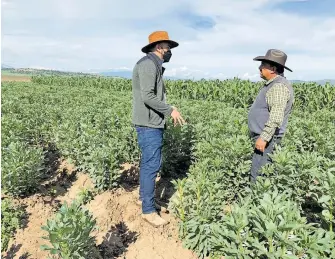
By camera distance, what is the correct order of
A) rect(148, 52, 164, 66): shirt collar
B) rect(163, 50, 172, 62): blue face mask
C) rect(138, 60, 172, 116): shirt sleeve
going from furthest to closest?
rect(163, 50, 172, 62): blue face mask, rect(148, 52, 164, 66): shirt collar, rect(138, 60, 172, 116): shirt sleeve

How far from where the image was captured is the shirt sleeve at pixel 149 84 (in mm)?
4480

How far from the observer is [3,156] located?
5996 mm

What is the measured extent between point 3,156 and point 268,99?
4.39 m

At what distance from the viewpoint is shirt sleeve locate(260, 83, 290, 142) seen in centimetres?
450

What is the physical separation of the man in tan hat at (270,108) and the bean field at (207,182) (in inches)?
9.1

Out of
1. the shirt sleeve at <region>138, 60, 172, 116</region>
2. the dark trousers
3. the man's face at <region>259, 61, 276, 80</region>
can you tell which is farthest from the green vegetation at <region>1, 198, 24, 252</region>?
the man's face at <region>259, 61, 276, 80</region>

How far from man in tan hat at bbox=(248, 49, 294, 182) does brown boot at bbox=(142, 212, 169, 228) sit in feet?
4.65

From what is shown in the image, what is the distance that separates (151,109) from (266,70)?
5.24 feet

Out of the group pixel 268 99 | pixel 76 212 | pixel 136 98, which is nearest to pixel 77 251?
pixel 76 212

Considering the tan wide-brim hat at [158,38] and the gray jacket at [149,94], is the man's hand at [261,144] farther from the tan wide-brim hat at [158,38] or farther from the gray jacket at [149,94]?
the tan wide-brim hat at [158,38]

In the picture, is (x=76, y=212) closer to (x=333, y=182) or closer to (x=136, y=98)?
(x=136, y=98)

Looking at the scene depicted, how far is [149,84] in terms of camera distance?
4.50 m

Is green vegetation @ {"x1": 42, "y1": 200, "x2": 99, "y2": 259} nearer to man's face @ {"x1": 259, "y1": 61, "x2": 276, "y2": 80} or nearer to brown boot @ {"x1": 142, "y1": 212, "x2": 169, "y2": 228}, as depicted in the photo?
brown boot @ {"x1": 142, "y1": 212, "x2": 169, "y2": 228}

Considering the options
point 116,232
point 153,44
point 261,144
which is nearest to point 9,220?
point 116,232
